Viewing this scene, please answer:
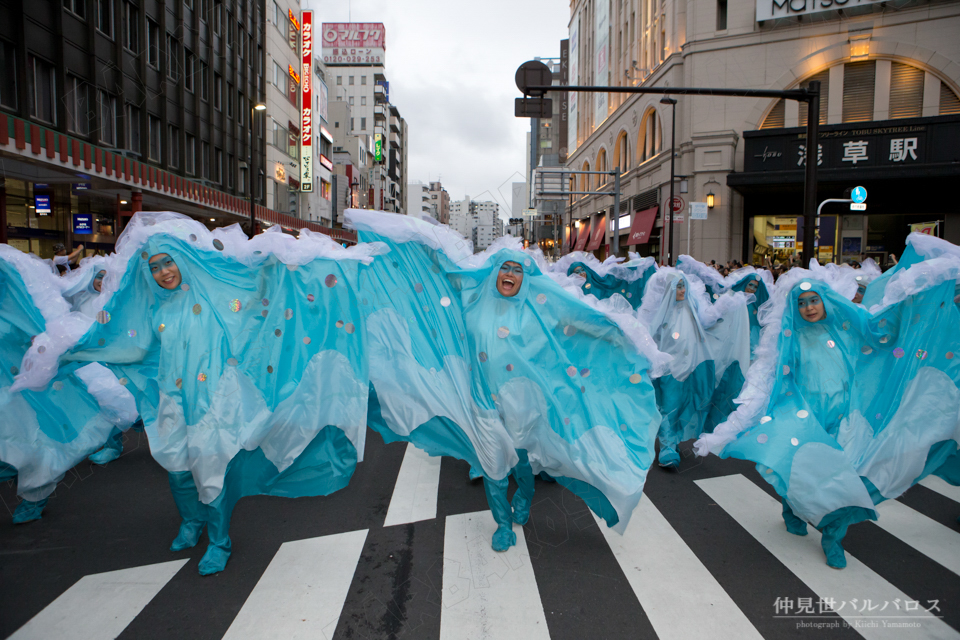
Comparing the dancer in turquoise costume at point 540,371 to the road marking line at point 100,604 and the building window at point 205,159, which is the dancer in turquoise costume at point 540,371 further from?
the building window at point 205,159

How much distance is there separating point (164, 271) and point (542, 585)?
301cm

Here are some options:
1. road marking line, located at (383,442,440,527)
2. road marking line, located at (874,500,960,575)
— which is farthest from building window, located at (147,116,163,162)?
road marking line, located at (874,500,960,575)

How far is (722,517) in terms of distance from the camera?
4168 millimetres

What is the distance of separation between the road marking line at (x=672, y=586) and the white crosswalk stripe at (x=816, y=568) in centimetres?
57

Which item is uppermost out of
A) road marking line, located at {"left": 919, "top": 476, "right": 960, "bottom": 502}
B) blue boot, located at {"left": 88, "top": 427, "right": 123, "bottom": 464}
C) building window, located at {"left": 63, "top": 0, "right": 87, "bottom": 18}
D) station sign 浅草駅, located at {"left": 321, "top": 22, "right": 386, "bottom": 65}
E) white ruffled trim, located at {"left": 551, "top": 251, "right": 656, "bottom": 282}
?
station sign 浅草駅, located at {"left": 321, "top": 22, "right": 386, "bottom": 65}

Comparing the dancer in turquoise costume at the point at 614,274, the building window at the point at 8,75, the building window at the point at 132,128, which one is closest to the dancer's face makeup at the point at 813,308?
the dancer in turquoise costume at the point at 614,274

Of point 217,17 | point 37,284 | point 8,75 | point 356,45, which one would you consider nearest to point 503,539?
point 37,284

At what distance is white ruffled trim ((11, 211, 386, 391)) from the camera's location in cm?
340

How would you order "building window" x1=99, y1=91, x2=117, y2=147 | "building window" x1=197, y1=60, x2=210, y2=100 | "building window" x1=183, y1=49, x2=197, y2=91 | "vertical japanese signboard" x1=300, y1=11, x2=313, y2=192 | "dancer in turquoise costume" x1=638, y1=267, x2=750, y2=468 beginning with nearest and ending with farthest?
"dancer in turquoise costume" x1=638, y1=267, x2=750, y2=468, "building window" x1=99, y1=91, x2=117, y2=147, "building window" x1=183, y1=49, x2=197, y2=91, "building window" x1=197, y1=60, x2=210, y2=100, "vertical japanese signboard" x1=300, y1=11, x2=313, y2=192

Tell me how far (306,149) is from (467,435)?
133 feet

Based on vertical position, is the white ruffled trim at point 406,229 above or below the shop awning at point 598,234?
below

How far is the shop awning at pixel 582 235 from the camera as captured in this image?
41.1 m

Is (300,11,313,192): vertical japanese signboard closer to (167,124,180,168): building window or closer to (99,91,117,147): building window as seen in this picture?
(167,124,180,168): building window

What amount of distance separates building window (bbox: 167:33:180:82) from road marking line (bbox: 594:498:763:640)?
25.7 metres
